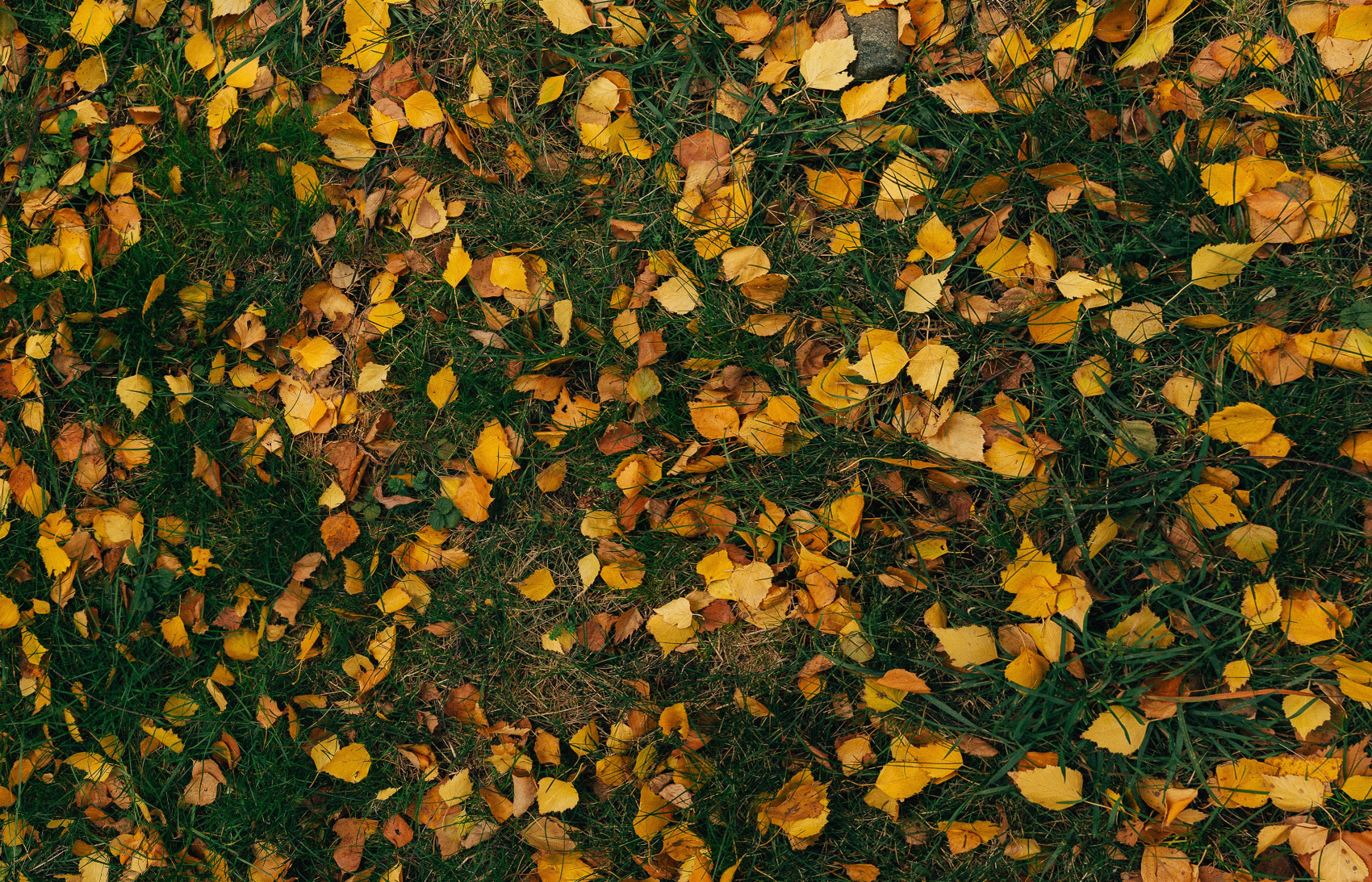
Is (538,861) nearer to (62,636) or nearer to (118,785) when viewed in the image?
(118,785)

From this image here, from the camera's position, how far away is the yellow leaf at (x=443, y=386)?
2174 millimetres

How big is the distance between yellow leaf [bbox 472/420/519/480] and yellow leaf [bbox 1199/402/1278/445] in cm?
156

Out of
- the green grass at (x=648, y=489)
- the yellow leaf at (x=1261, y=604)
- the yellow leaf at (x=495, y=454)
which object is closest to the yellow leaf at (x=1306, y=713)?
the green grass at (x=648, y=489)

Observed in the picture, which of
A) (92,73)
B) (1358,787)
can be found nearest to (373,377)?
(92,73)

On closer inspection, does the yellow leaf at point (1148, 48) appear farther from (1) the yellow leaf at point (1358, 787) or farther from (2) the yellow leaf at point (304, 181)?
(2) the yellow leaf at point (304, 181)

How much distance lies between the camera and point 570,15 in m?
2.15

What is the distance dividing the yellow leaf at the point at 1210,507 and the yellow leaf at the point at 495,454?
1.51 metres

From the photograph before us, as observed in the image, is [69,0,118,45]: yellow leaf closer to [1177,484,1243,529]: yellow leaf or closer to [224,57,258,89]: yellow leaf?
[224,57,258,89]: yellow leaf

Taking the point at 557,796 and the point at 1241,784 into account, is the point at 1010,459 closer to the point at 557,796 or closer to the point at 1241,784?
the point at 1241,784

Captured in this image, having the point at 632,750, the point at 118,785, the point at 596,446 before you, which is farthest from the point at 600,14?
the point at 118,785

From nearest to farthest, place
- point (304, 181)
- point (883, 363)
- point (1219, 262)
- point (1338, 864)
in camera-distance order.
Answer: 1. point (1338, 864)
2. point (1219, 262)
3. point (883, 363)
4. point (304, 181)

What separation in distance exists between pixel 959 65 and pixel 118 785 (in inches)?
110

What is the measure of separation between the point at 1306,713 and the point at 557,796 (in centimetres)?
160

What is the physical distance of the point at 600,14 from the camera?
2164mm
